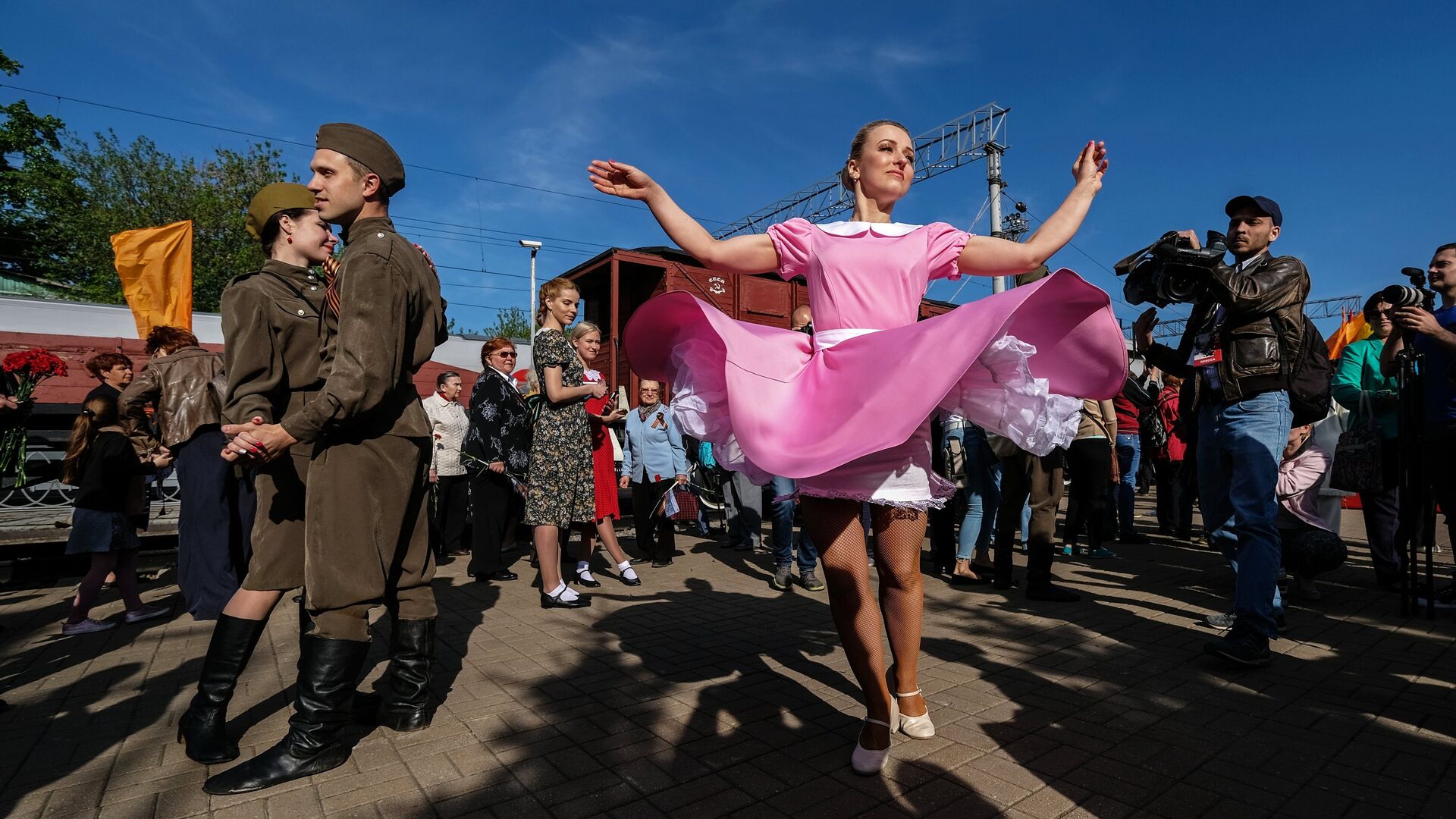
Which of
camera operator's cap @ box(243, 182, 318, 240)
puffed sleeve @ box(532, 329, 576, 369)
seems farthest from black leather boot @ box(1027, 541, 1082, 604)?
camera operator's cap @ box(243, 182, 318, 240)

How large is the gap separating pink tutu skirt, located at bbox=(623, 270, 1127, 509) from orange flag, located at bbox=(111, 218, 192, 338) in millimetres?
10535

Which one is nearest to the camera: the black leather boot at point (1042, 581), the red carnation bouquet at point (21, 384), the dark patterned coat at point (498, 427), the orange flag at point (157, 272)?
the black leather boot at point (1042, 581)

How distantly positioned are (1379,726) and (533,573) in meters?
5.61

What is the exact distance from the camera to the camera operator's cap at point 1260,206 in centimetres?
383

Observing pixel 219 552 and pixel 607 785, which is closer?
pixel 607 785

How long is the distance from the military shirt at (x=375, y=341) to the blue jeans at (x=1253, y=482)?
3689mm

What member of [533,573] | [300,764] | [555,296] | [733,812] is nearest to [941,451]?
[555,296]

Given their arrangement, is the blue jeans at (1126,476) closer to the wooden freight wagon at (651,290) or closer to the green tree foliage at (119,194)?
the wooden freight wagon at (651,290)

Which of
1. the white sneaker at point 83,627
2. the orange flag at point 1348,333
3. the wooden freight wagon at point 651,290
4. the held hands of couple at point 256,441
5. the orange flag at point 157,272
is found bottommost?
the white sneaker at point 83,627

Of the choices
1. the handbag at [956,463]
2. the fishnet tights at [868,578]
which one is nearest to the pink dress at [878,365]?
the fishnet tights at [868,578]

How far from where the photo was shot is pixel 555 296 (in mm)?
5246

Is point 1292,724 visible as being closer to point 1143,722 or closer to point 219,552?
point 1143,722

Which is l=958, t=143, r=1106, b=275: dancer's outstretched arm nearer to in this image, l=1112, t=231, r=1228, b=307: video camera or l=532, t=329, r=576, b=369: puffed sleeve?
l=1112, t=231, r=1228, b=307: video camera

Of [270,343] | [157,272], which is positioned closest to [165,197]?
[157,272]
